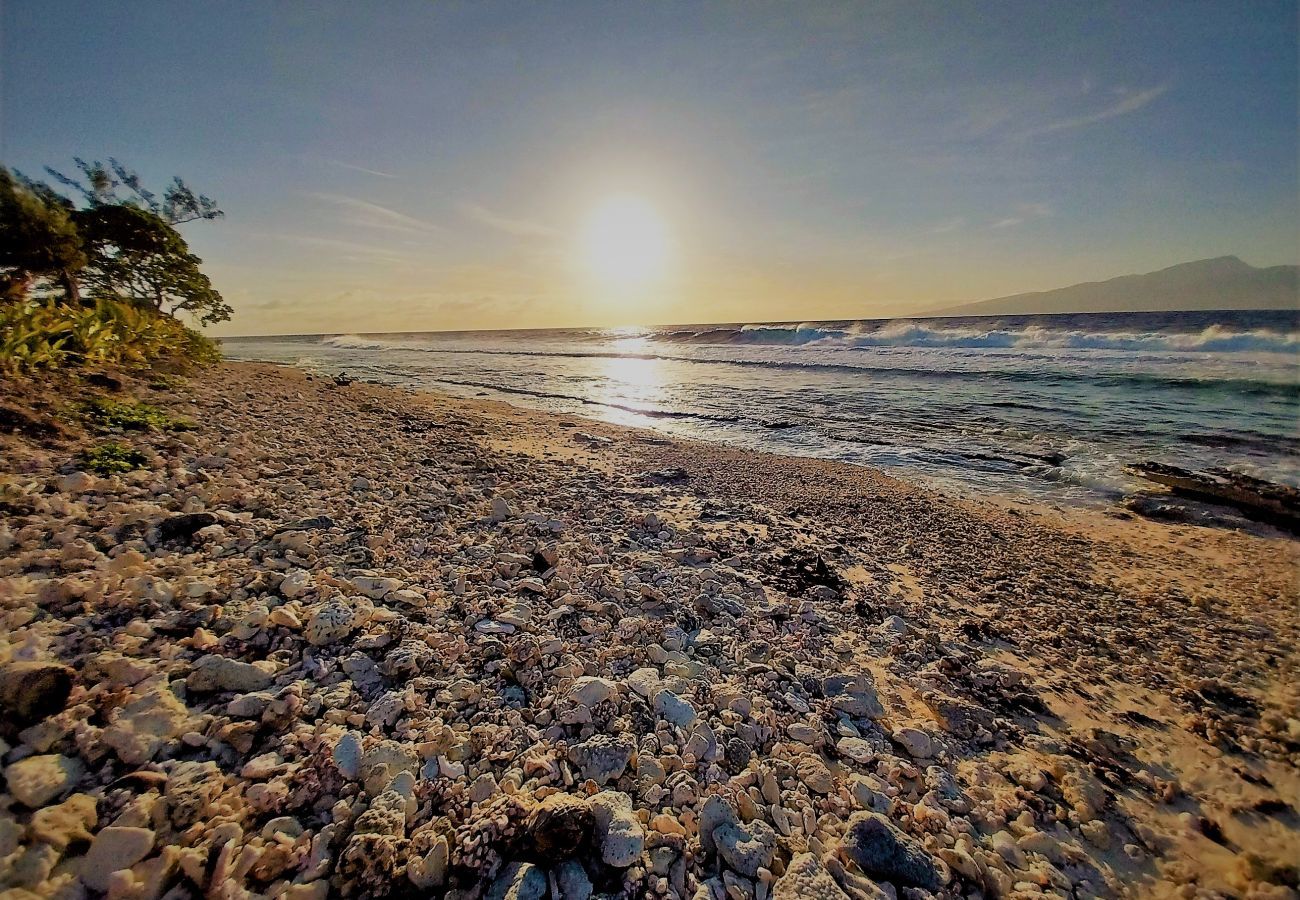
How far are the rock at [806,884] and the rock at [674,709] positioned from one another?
2.92 feet

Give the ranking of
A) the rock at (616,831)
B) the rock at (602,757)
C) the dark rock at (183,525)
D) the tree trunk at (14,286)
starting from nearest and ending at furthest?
the rock at (616,831), the rock at (602,757), the dark rock at (183,525), the tree trunk at (14,286)

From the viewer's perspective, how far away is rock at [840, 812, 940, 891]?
217 centimetres

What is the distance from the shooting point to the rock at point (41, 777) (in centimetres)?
185

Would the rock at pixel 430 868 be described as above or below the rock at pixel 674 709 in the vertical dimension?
above

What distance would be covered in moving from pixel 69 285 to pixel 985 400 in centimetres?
2590

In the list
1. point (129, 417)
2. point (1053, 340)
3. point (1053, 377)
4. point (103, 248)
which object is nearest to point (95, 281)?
point (103, 248)

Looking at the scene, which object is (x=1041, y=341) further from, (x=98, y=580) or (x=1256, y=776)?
(x=98, y=580)

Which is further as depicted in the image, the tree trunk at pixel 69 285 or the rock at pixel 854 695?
the tree trunk at pixel 69 285

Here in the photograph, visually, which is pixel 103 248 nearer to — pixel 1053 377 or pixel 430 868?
pixel 430 868

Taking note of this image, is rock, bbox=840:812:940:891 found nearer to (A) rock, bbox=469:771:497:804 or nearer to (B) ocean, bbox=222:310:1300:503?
(A) rock, bbox=469:771:497:804

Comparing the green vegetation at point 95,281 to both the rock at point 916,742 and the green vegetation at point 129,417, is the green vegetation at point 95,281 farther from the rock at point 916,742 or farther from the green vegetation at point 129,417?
the rock at point 916,742

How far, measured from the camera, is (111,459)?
193 inches

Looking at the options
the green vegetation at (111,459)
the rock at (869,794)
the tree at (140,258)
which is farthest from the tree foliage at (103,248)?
the rock at (869,794)

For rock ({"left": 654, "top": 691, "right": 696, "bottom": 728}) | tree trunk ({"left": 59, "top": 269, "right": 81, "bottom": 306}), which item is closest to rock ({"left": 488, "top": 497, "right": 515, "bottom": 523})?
rock ({"left": 654, "top": 691, "right": 696, "bottom": 728})
